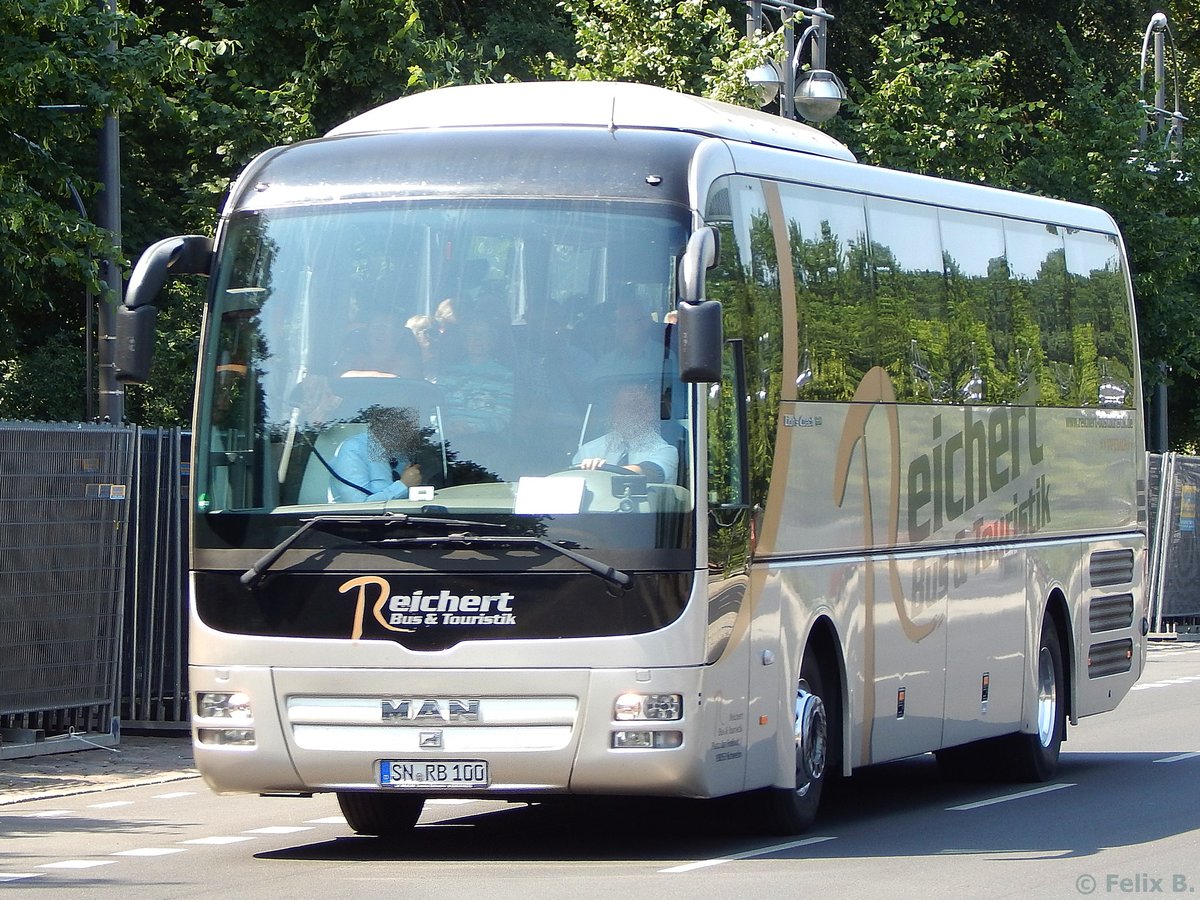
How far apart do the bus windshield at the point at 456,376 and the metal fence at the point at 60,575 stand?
5.39m

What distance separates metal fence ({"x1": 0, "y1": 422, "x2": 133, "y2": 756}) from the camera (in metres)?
16.2

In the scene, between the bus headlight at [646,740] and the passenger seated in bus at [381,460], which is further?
the passenger seated in bus at [381,460]

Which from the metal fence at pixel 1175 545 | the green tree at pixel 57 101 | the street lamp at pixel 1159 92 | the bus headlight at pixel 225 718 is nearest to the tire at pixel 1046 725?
the bus headlight at pixel 225 718

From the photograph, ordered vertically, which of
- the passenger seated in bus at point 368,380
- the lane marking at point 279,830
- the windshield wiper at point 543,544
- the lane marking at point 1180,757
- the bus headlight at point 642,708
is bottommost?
the lane marking at point 1180,757

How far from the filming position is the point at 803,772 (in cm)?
1212

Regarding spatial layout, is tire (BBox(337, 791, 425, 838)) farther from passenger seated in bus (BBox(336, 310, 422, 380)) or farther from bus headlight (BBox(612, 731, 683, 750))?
passenger seated in bus (BBox(336, 310, 422, 380))

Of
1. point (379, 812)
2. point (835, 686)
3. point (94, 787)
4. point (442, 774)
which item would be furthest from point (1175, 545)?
point (442, 774)

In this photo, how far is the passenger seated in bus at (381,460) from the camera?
10.9 m

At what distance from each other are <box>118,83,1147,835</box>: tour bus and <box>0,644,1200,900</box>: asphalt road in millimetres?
400

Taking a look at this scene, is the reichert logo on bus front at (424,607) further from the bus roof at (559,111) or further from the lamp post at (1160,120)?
the lamp post at (1160,120)

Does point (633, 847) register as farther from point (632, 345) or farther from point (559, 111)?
point (559, 111)

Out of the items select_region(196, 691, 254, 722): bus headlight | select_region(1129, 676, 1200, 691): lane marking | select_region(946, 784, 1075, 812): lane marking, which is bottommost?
select_region(1129, 676, 1200, 691): lane marking

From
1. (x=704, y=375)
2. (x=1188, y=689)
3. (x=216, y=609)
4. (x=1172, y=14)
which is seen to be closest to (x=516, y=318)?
(x=704, y=375)

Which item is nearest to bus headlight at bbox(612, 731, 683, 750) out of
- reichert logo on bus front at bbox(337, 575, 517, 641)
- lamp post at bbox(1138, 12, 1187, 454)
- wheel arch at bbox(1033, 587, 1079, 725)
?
reichert logo on bus front at bbox(337, 575, 517, 641)
